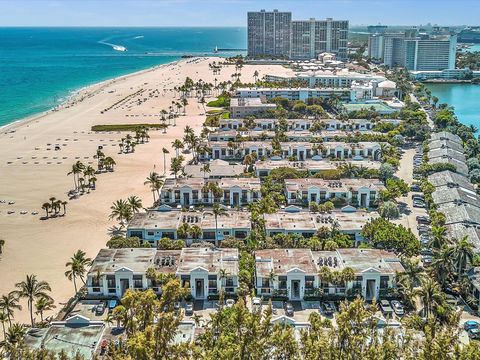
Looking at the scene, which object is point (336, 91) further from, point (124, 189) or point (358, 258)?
point (358, 258)

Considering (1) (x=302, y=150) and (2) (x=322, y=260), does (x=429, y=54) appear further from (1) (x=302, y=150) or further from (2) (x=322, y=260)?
(2) (x=322, y=260)

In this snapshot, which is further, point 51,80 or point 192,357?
point 51,80

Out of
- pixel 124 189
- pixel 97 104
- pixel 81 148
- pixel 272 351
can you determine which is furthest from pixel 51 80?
pixel 272 351

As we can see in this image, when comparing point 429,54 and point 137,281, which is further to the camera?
point 429,54

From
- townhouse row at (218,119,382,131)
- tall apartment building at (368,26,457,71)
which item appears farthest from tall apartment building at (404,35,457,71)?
townhouse row at (218,119,382,131)

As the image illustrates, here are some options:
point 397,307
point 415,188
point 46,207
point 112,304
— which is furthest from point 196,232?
point 415,188

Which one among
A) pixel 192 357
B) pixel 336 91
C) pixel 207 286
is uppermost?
pixel 336 91

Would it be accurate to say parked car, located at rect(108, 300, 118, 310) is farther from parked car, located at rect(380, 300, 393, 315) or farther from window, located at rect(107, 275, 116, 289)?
parked car, located at rect(380, 300, 393, 315)
